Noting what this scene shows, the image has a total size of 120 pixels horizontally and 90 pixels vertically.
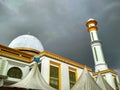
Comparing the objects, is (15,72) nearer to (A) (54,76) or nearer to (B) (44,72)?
(B) (44,72)

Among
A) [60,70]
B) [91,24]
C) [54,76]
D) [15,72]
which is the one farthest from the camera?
[91,24]

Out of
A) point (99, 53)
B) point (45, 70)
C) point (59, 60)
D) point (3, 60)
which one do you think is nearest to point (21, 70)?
point (3, 60)

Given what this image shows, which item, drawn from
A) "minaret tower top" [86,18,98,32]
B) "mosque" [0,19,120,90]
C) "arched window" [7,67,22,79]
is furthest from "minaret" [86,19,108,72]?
"arched window" [7,67,22,79]

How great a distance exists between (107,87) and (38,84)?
23.5 feet

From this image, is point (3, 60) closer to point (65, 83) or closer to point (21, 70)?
point (21, 70)

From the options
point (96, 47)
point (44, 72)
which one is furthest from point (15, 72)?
point (96, 47)

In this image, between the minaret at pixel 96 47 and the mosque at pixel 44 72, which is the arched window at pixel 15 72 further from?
the minaret at pixel 96 47

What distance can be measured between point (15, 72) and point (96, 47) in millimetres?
17679

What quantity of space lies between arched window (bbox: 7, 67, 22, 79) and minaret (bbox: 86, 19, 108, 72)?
1519 cm

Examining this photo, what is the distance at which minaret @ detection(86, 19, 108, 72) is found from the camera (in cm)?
2531

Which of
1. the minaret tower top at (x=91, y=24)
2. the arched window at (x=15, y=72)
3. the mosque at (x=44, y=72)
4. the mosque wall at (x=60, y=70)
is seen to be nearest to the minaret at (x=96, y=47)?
the minaret tower top at (x=91, y=24)

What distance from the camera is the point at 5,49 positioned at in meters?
16.1

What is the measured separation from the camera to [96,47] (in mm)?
27297

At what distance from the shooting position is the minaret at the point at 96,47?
25.3 metres
